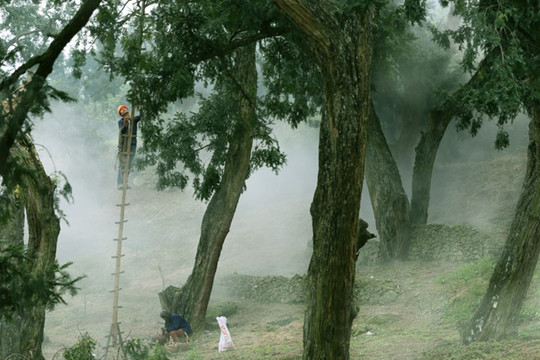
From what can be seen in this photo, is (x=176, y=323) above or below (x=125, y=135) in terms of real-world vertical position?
below

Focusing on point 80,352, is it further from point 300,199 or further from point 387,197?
point 300,199

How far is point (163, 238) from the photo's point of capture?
40344 millimetres

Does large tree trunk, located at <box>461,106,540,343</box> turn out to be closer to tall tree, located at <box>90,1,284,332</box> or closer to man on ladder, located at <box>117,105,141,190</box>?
tall tree, located at <box>90,1,284,332</box>

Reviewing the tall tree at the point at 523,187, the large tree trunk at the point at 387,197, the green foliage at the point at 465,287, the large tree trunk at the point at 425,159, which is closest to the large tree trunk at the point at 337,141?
the tall tree at the point at 523,187

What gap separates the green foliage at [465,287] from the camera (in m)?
16.4

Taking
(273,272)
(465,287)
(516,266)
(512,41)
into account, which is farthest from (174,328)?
(273,272)

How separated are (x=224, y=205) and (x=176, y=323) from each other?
2.77 metres

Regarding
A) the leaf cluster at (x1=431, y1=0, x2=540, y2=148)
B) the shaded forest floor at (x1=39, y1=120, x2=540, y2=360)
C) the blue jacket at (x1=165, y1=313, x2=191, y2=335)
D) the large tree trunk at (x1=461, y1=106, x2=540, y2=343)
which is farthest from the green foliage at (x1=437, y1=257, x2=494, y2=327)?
the blue jacket at (x1=165, y1=313, x2=191, y2=335)

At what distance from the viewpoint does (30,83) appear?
6.11 meters

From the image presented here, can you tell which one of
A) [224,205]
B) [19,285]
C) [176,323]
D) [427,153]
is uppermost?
[427,153]

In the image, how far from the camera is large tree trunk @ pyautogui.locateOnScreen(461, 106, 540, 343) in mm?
11305

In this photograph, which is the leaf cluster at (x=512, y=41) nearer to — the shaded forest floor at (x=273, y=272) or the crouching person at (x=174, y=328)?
the shaded forest floor at (x=273, y=272)

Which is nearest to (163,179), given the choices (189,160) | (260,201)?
(189,160)

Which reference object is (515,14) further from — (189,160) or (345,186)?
(189,160)
